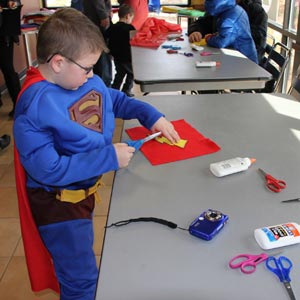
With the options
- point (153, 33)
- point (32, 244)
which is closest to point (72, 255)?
point (32, 244)

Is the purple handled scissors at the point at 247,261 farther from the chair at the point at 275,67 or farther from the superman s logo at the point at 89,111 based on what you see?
the chair at the point at 275,67

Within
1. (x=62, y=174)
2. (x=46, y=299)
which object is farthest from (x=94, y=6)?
(x=62, y=174)

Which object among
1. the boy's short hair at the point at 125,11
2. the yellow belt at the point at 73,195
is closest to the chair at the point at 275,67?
the boy's short hair at the point at 125,11

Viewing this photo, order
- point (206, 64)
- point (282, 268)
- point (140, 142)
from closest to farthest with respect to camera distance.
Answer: point (282, 268), point (140, 142), point (206, 64)

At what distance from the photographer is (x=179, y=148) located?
1.30 metres

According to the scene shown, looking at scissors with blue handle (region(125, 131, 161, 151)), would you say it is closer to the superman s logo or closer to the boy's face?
the superman s logo

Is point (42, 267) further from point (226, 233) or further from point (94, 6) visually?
point (94, 6)

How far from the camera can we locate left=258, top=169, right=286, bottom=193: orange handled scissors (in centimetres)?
105

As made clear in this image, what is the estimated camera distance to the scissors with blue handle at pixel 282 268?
2.41 feet

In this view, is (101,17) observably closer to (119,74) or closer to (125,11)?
(125,11)

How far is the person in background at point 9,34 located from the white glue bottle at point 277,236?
331 centimetres

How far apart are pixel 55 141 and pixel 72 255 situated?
372 millimetres

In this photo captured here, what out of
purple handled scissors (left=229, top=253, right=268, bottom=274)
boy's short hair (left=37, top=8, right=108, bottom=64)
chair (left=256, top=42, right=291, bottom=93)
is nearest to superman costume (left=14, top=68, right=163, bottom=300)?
boy's short hair (left=37, top=8, right=108, bottom=64)

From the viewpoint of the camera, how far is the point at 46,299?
1736 millimetres
